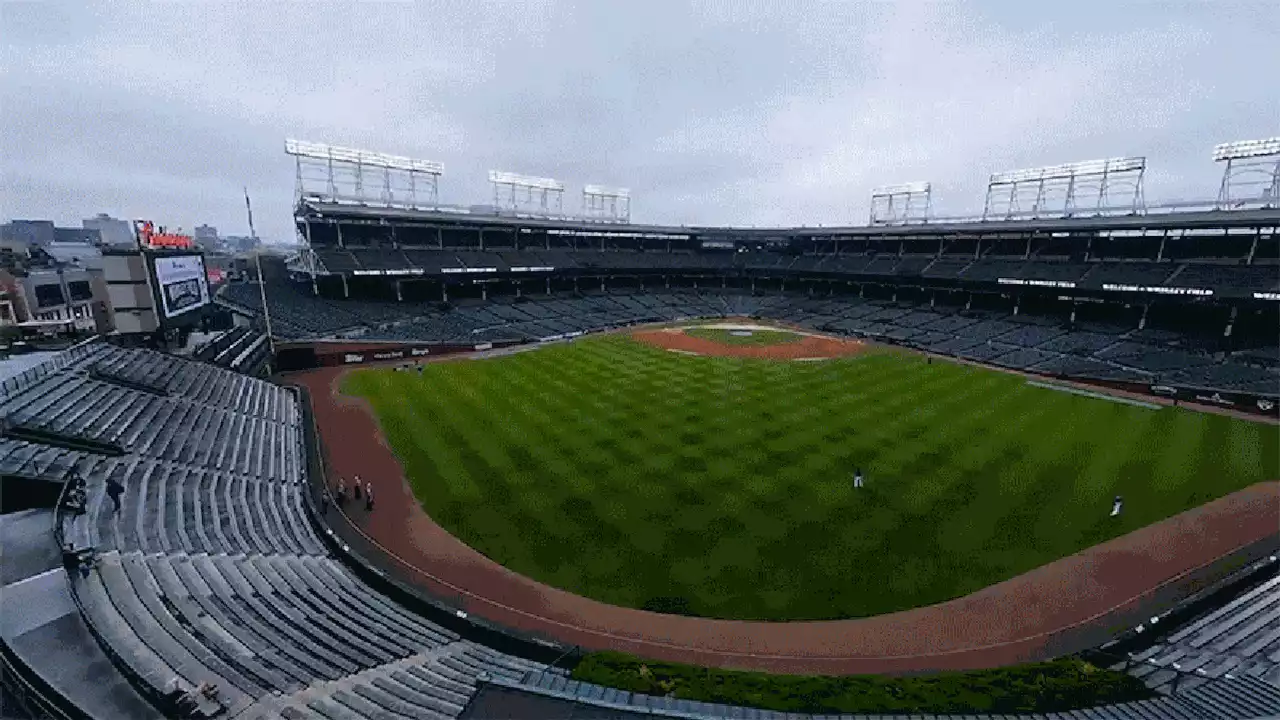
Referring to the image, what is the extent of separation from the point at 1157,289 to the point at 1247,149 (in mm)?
12898

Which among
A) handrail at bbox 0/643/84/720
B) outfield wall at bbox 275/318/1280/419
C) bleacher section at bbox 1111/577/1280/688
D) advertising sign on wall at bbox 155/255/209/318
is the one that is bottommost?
bleacher section at bbox 1111/577/1280/688

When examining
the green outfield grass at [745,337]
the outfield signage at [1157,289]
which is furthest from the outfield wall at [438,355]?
the green outfield grass at [745,337]

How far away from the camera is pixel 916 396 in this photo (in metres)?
37.2

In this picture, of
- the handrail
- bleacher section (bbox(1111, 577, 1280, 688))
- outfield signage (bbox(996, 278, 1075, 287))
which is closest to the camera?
the handrail

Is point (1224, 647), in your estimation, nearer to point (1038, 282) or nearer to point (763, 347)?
point (763, 347)

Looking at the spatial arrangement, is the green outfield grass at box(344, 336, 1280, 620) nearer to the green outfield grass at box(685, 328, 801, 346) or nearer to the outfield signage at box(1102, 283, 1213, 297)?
the outfield signage at box(1102, 283, 1213, 297)

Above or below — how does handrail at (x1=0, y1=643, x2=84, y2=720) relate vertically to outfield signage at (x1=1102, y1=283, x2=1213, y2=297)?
below

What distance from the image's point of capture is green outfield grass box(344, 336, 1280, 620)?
59.5 feet

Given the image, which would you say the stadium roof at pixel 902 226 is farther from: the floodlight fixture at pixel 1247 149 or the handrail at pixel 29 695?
the handrail at pixel 29 695

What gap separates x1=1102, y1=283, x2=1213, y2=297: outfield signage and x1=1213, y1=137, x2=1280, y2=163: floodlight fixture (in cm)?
1180

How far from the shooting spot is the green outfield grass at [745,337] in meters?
57.8

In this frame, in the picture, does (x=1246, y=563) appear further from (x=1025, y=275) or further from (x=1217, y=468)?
(x=1025, y=275)

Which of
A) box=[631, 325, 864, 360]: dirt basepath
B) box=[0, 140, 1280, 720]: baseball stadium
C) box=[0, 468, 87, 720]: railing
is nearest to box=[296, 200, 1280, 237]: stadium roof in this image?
box=[0, 140, 1280, 720]: baseball stadium

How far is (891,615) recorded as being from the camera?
16.3 meters
